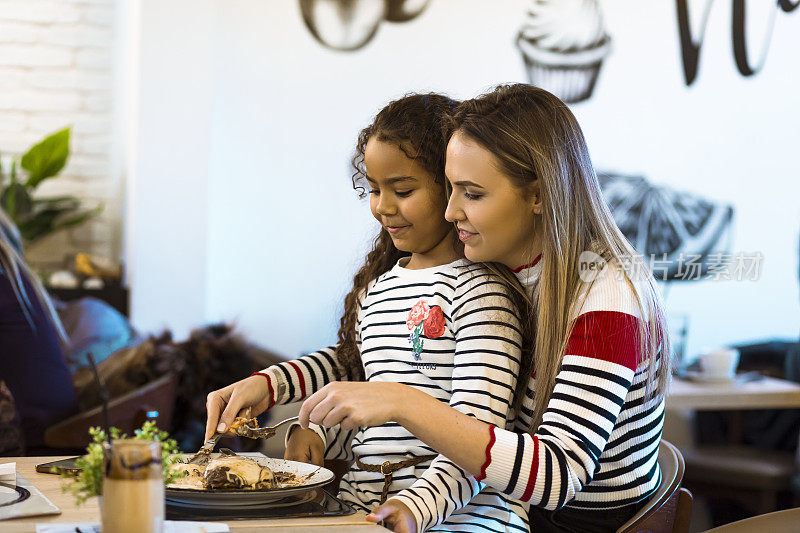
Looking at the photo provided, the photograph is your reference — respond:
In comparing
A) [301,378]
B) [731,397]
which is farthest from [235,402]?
[731,397]

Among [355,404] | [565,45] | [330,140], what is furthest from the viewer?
[330,140]

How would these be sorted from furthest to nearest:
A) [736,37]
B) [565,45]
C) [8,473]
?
[565,45] → [736,37] → [8,473]

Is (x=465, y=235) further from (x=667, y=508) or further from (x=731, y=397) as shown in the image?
(x=731, y=397)

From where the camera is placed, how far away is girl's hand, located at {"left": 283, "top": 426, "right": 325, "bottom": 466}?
1.51 meters

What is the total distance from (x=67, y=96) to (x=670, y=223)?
134 inches

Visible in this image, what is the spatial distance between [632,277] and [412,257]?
1.37 ft

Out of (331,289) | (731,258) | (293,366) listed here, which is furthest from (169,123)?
(293,366)

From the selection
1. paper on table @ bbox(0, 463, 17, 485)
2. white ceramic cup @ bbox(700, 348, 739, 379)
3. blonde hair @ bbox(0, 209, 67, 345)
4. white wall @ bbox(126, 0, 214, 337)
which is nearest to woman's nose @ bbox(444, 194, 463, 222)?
paper on table @ bbox(0, 463, 17, 485)

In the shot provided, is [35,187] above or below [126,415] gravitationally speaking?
above

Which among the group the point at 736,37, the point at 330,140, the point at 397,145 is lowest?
the point at 397,145

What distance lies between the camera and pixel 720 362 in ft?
9.57

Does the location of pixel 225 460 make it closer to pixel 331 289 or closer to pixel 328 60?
pixel 331 289

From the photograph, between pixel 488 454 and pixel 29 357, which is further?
pixel 29 357

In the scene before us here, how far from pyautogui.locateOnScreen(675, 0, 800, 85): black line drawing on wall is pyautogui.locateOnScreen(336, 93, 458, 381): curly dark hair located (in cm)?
203
